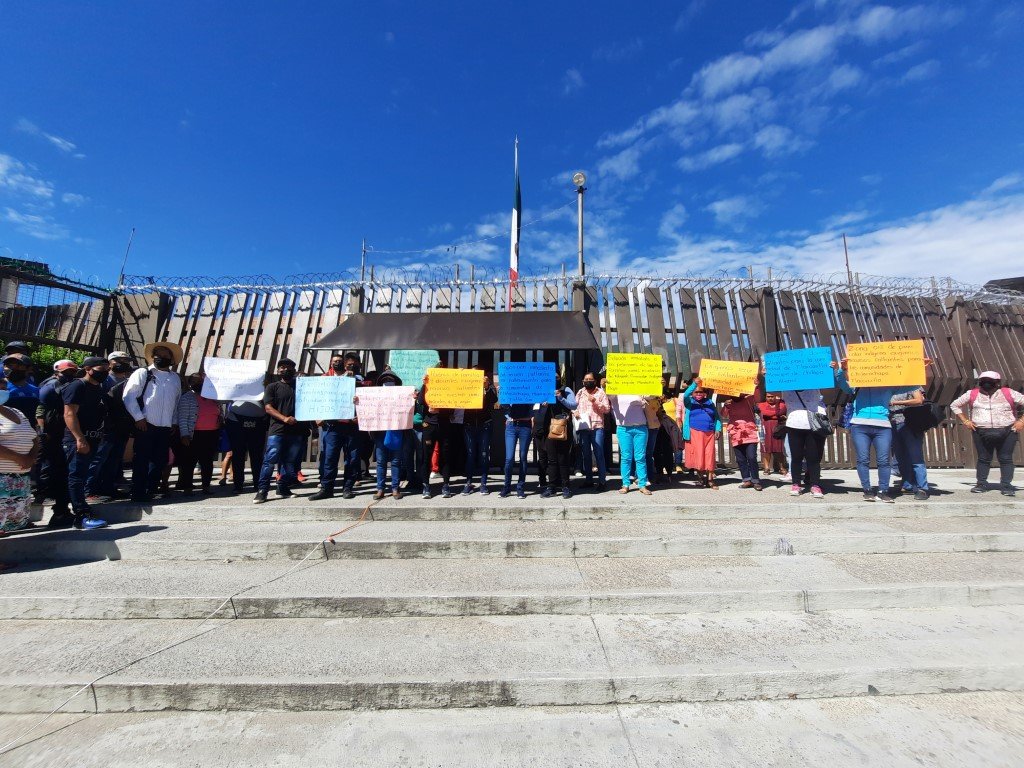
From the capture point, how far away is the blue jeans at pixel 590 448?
6.40 m

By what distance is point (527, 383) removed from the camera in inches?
243

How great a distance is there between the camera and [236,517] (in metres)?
5.23

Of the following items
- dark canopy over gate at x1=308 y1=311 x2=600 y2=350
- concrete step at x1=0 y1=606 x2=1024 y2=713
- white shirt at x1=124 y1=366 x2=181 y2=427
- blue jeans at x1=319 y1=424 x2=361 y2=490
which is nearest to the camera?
concrete step at x1=0 y1=606 x2=1024 y2=713

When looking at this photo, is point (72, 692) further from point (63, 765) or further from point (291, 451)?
point (291, 451)

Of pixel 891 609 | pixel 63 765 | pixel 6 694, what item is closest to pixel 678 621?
pixel 891 609

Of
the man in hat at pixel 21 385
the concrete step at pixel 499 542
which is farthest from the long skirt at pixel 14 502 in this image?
the man in hat at pixel 21 385

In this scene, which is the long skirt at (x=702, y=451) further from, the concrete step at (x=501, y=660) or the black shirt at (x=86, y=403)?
the black shirt at (x=86, y=403)

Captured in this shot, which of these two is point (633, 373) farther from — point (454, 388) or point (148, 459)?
point (148, 459)

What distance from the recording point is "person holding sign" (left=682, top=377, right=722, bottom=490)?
252 inches

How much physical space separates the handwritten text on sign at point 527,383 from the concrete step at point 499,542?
6.50 feet

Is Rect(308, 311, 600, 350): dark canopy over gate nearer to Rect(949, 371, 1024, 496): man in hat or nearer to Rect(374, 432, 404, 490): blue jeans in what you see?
Rect(374, 432, 404, 490): blue jeans

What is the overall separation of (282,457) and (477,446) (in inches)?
109

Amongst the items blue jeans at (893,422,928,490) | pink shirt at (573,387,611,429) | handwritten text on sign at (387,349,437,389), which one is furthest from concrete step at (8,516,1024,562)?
handwritten text on sign at (387,349,437,389)

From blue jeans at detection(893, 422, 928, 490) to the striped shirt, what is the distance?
10.1m
